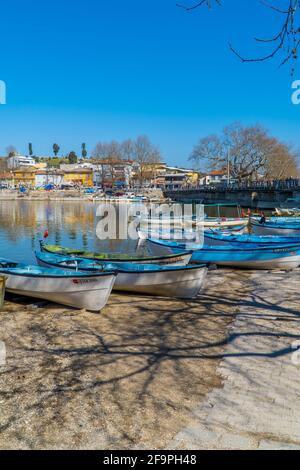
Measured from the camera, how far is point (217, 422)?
5.55m

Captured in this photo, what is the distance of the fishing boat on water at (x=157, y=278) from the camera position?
39.8 ft

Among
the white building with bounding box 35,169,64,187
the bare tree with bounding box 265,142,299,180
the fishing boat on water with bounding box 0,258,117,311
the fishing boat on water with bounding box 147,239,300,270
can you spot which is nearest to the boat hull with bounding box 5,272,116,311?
the fishing boat on water with bounding box 0,258,117,311

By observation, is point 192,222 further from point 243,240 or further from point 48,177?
point 48,177

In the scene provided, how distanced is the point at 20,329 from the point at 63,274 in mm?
2102

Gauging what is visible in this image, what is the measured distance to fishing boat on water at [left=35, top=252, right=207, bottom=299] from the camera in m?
12.1

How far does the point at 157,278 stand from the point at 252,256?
6070 mm

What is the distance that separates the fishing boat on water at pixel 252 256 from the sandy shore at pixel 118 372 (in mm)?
4771

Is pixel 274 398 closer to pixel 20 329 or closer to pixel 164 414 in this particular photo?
pixel 164 414

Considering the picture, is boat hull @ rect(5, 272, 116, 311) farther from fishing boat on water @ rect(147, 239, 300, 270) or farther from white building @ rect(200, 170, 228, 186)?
white building @ rect(200, 170, 228, 186)

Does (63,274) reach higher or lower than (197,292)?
higher

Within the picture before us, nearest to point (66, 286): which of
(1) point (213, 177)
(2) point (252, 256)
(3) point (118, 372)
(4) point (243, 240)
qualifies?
(3) point (118, 372)

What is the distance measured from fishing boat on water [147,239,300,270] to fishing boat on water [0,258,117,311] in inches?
276
